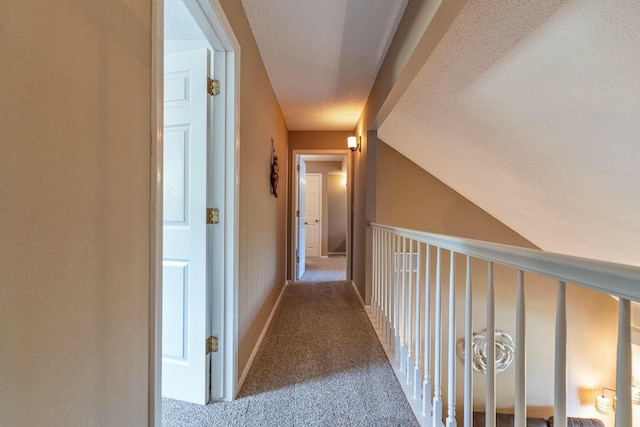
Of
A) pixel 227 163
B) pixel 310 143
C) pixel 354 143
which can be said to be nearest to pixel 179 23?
pixel 227 163

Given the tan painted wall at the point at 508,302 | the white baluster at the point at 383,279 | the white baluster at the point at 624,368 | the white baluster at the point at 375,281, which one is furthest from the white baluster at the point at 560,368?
the tan painted wall at the point at 508,302

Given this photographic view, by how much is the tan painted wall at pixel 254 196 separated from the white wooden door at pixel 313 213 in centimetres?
349

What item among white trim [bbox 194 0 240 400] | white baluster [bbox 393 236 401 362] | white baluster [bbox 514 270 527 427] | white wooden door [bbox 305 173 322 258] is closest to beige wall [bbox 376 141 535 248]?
white baluster [bbox 393 236 401 362]

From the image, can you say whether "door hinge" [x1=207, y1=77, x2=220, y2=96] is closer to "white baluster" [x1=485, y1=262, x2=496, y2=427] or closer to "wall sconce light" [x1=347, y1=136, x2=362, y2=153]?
"white baluster" [x1=485, y1=262, x2=496, y2=427]

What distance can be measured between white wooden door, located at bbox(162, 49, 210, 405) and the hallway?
0.19 meters

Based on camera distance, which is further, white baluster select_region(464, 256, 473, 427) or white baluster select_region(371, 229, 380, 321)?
white baluster select_region(371, 229, 380, 321)

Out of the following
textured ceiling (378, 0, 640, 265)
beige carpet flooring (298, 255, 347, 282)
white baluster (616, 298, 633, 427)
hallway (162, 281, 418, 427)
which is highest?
textured ceiling (378, 0, 640, 265)

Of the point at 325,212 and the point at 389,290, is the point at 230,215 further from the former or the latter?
the point at 325,212

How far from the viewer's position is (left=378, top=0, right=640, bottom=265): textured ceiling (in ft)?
3.38

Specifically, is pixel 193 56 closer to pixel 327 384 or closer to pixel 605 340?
pixel 327 384

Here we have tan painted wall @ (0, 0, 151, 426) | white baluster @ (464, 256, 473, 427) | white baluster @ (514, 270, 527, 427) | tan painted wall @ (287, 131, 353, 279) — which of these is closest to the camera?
tan painted wall @ (0, 0, 151, 426)

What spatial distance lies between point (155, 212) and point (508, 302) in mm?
3813

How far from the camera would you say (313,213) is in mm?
6477

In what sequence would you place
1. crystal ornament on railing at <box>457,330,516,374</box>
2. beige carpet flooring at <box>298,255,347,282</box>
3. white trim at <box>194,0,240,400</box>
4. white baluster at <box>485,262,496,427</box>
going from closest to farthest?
white baluster at <box>485,262,496,427</box> < white trim at <box>194,0,240,400</box> < crystal ornament on railing at <box>457,330,516,374</box> < beige carpet flooring at <box>298,255,347,282</box>
